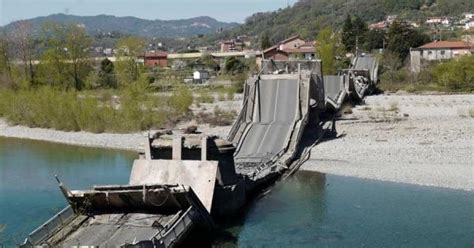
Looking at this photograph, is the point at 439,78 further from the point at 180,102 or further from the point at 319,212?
the point at 319,212

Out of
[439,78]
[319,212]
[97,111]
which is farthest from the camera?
[439,78]

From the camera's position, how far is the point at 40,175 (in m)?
32.8

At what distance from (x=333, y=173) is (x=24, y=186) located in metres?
13.9

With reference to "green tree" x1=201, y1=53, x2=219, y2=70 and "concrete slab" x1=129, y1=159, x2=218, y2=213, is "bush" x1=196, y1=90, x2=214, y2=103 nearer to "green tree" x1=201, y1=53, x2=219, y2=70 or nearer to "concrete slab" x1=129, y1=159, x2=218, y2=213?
"concrete slab" x1=129, y1=159, x2=218, y2=213

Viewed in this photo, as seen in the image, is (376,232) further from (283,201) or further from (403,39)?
(403,39)

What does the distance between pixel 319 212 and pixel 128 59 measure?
194ft

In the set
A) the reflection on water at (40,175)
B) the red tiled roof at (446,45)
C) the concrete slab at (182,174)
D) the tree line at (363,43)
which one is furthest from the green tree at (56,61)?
the red tiled roof at (446,45)

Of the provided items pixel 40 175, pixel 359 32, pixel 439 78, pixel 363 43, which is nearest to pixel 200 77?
pixel 363 43

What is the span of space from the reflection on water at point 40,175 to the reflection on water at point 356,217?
7.15m

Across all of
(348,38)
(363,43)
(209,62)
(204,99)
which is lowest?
(204,99)

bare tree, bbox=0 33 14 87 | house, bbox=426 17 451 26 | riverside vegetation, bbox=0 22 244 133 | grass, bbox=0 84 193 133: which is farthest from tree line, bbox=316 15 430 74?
house, bbox=426 17 451 26

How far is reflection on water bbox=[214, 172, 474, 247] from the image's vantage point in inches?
813

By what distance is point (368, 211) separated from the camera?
24125 mm

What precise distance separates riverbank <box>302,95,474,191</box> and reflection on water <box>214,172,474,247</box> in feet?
5.10
